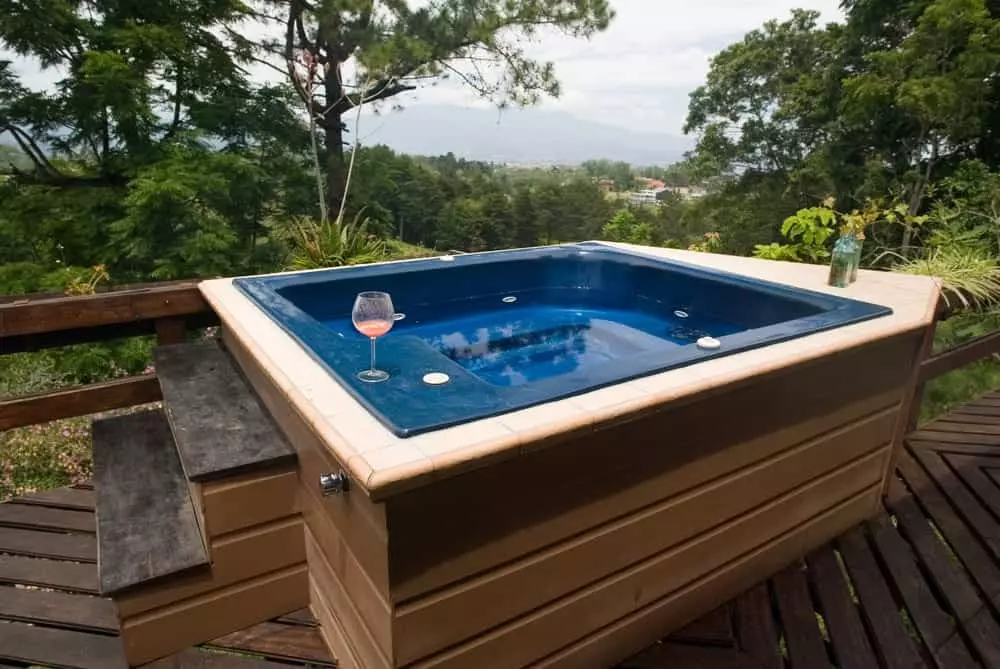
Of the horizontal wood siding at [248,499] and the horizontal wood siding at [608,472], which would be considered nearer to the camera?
the horizontal wood siding at [608,472]

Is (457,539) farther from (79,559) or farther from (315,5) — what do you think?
(315,5)

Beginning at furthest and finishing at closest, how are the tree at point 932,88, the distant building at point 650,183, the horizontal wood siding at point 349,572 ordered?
the distant building at point 650,183, the tree at point 932,88, the horizontal wood siding at point 349,572

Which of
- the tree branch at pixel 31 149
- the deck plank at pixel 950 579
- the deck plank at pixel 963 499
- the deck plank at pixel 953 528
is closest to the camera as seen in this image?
the deck plank at pixel 950 579

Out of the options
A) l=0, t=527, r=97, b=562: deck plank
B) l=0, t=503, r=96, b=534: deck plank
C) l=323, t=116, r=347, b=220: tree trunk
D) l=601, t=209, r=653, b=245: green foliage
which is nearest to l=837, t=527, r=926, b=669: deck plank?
l=0, t=527, r=97, b=562: deck plank

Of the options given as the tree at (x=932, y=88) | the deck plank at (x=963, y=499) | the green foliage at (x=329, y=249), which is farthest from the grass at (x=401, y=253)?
the tree at (x=932, y=88)

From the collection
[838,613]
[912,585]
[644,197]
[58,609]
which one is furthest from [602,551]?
[644,197]

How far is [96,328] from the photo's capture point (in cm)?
178

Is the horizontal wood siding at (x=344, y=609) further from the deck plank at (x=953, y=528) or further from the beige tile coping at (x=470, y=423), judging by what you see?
the deck plank at (x=953, y=528)

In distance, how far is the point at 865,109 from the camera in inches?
257

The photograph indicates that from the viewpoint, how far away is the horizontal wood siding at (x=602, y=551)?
96cm

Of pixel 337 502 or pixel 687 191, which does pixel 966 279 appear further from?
pixel 687 191

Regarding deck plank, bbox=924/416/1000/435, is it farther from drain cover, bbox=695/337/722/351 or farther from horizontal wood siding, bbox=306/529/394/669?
horizontal wood siding, bbox=306/529/394/669

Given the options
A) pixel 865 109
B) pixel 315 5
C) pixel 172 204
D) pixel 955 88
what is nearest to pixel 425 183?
pixel 315 5

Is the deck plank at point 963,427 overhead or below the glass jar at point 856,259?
below
